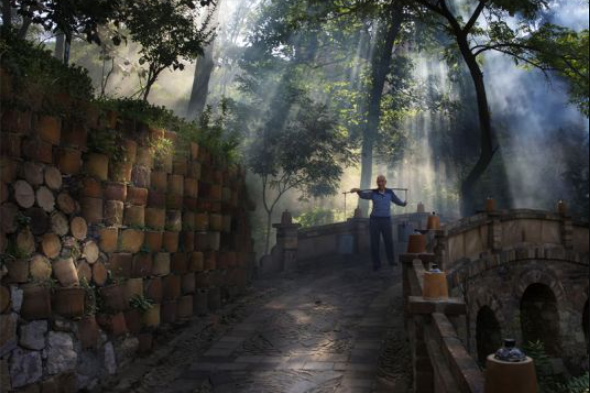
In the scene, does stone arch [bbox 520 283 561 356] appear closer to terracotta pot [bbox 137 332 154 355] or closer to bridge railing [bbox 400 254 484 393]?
bridge railing [bbox 400 254 484 393]

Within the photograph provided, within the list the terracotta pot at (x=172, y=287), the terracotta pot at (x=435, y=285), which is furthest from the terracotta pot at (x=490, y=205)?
the terracotta pot at (x=435, y=285)

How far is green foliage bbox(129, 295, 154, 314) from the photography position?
684 centimetres

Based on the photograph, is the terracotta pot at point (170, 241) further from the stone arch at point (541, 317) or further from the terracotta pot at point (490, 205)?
the stone arch at point (541, 317)

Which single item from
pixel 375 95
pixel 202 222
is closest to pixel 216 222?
pixel 202 222

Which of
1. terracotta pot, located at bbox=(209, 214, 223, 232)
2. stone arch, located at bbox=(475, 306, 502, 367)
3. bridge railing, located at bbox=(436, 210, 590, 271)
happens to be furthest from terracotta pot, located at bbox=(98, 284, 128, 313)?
stone arch, located at bbox=(475, 306, 502, 367)

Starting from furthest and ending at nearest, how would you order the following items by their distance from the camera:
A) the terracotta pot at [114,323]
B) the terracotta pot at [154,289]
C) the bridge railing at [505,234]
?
the bridge railing at [505,234] < the terracotta pot at [154,289] < the terracotta pot at [114,323]

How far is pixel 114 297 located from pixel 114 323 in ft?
0.99

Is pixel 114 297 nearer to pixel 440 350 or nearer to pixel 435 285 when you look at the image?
pixel 435 285

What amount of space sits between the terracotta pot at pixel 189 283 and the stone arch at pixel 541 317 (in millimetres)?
11181

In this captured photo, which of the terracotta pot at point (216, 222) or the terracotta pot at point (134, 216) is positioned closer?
the terracotta pot at point (134, 216)

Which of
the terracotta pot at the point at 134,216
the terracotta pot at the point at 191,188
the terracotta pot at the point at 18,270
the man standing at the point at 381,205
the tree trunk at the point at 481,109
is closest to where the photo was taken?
the terracotta pot at the point at 18,270

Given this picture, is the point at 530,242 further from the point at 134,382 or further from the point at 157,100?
the point at 157,100

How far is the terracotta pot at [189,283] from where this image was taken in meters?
8.18

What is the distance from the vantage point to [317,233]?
15.3 m
